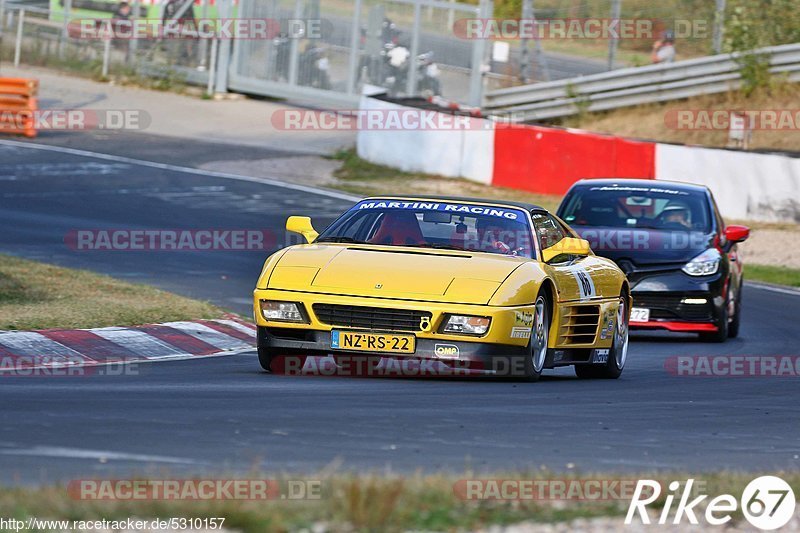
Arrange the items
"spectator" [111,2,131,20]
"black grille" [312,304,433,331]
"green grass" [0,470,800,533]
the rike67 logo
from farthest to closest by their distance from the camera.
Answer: "spectator" [111,2,131,20], "black grille" [312,304,433,331], the rike67 logo, "green grass" [0,470,800,533]

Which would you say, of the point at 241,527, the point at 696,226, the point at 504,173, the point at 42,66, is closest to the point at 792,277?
the point at 696,226

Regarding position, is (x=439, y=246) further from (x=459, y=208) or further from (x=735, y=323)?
(x=735, y=323)

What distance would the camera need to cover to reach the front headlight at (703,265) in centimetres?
1423

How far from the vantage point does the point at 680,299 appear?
1420 cm

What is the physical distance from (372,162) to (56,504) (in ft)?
83.5

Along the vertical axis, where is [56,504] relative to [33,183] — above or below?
above

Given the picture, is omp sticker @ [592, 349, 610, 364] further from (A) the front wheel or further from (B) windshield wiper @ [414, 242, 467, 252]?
(B) windshield wiper @ [414, 242, 467, 252]

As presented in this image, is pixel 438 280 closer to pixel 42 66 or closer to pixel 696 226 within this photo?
pixel 696 226

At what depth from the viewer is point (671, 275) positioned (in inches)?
559

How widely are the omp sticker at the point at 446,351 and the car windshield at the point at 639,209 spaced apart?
6107 mm

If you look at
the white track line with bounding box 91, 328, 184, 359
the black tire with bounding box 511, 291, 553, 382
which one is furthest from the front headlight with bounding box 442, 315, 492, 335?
the white track line with bounding box 91, 328, 184, 359

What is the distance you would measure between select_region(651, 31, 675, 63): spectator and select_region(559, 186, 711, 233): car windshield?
18.7 meters

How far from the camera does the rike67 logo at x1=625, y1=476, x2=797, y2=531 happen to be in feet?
17.8

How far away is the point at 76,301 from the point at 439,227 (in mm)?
3845
